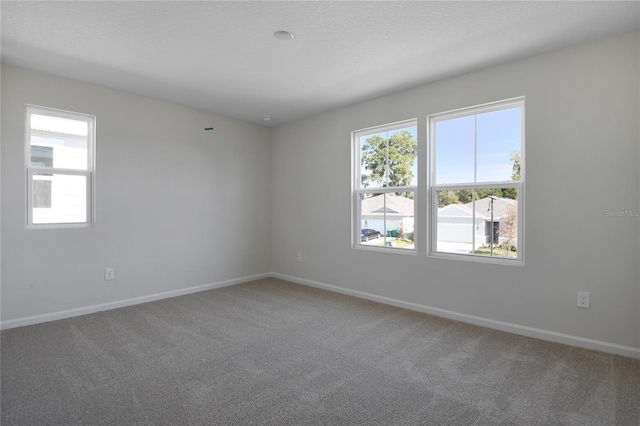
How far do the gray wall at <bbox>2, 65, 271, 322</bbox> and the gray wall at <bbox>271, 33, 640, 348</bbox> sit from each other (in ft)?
7.99

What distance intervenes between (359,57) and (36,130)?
10.8 ft

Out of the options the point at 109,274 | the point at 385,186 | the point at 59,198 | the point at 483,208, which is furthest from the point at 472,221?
the point at 59,198

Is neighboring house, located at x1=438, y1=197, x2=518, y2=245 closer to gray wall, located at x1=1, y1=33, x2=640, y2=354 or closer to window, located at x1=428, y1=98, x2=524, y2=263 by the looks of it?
window, located at x1=428, y1=98, x2=524, y2=263

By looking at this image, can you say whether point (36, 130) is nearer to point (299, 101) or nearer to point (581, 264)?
point (299, 101)

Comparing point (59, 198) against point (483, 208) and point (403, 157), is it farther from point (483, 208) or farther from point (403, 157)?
point (483, 208)

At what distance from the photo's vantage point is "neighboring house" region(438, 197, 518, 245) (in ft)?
10.6

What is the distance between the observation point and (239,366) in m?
2.44

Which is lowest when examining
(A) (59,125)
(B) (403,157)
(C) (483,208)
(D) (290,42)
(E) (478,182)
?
(C) (483,208)

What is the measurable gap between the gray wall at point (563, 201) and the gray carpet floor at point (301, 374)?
30 cm

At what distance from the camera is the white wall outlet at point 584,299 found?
8.92 feet

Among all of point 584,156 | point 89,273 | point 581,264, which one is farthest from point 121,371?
point 584,156

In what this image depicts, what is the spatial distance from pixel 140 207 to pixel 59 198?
0.78 meters

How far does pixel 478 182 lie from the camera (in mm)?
3344

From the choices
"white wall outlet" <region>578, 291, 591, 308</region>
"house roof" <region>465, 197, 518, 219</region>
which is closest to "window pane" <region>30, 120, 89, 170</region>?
"house roof" <region>465, 197, 518, 219</region>
